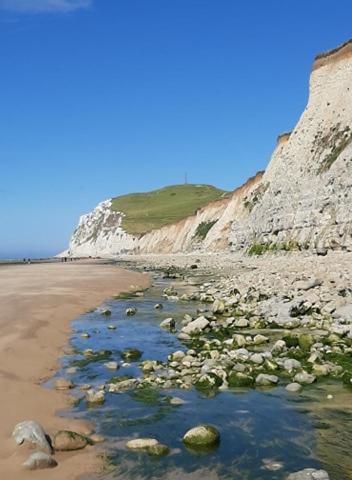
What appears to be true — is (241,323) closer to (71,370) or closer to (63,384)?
(71,370)

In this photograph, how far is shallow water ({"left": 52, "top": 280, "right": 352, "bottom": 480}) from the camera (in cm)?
689

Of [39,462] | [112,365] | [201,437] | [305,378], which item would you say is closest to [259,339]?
[305,378]

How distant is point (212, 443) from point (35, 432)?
260cm

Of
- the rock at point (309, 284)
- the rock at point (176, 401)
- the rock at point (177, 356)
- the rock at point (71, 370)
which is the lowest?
the rock at point (176, 401)

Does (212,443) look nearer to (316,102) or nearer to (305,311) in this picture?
(305,311)

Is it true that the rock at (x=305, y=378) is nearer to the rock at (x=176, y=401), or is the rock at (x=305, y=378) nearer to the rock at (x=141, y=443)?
the rock at (x=176, y=401)

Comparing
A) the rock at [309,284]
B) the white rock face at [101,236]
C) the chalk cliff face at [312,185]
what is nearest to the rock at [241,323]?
the rock at [309,284]

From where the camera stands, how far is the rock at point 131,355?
523 inches

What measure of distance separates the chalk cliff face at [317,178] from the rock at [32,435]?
104ft

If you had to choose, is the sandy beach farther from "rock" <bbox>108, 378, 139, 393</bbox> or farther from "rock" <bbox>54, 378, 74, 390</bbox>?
"rock" <bbox>108, 378, 139, 393</bbox>

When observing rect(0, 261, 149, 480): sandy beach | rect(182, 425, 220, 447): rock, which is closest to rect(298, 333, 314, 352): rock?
rect(182, 425, 220, 447): rock

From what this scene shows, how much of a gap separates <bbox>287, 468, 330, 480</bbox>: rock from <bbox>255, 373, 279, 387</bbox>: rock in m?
3.96

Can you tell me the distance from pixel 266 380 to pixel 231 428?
238 centimetres

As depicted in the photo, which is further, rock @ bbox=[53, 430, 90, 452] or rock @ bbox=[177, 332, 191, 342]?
rock @ bbox=[177, 332, 191, 342]
